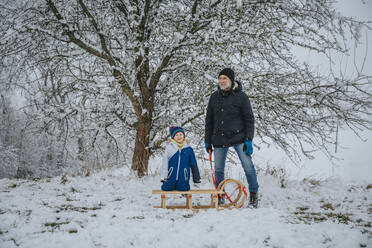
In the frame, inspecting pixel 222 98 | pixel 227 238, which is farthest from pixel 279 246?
pixel 222 98

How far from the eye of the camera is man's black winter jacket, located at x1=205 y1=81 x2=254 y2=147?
12.3ft

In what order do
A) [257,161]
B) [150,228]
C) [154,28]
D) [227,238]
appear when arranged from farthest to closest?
1. [257,161]
2. [154,28]
3. [150,228]
4. [227,238]

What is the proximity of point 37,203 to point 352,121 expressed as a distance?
5.18m

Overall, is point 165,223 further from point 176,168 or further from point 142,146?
point 142,146

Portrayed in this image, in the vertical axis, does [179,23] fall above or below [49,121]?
above

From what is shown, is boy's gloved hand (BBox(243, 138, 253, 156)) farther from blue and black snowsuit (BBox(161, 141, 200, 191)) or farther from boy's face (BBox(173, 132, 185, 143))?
boy's face (BBox(173, 132, 185, 143))

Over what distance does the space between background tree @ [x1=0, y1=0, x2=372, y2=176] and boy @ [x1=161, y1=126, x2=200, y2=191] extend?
1518 mm

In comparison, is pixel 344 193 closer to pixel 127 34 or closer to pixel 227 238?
pixel 227 238

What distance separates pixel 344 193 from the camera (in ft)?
15.9

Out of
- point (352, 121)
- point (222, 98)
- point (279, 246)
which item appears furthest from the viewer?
point (352, 121)

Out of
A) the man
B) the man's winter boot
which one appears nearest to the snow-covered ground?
the man's winter boot

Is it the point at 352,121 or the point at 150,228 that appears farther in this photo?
the point at 352,121

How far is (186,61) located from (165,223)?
3.36 meters

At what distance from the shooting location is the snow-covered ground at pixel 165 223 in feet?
7.29
